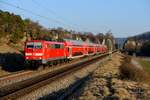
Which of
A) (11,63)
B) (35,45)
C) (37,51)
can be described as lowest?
(11,63)

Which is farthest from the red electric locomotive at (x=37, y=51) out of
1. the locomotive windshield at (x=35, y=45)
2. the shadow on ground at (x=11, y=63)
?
the shadow on ground at (x=11, y=63)

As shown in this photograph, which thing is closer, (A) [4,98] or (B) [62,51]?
(A) [4,98]

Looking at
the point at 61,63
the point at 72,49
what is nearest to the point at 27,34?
the point at 72,49

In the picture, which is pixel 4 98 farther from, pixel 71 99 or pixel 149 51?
pixel 149 51

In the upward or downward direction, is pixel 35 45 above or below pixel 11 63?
above

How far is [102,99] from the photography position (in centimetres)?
1551

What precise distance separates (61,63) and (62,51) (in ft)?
7.64

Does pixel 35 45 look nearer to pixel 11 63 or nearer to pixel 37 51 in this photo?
pixel 37 51

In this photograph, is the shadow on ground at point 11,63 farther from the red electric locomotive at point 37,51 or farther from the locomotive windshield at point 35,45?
the locomotive windshield at point 35,45

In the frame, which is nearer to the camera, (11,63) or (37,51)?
(37,51)

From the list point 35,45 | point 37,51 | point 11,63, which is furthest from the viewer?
point 11,63

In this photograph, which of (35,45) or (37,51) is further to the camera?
(35,45)

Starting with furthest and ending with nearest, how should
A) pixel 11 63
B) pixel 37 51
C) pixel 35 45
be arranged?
pixel 11 63 → pixel 35 45 → pixel 37 51

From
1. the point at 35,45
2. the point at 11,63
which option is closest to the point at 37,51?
the point at 35,45
